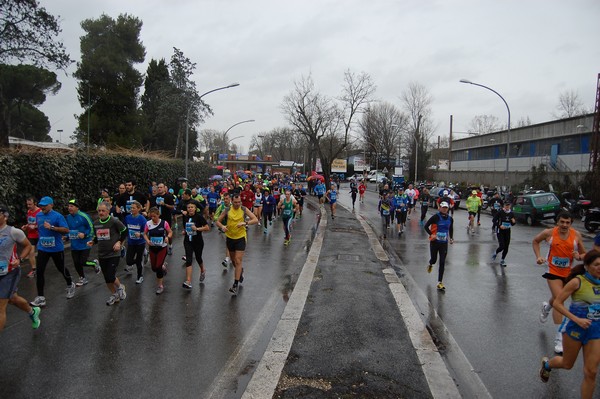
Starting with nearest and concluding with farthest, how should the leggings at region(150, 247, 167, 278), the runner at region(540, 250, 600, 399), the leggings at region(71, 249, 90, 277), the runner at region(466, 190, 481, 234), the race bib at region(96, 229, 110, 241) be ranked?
1. the runner at region(540, 250, 600, 399)
2. the race bib at region(96, 229, 110, 241)
3. the leggings at region(150, 247, 167, 278)
4. the leggings at region(71, 249, 90, 277)
5. the runner at region(466, 190, 481, 234)

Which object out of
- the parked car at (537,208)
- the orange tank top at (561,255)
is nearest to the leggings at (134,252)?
the orange tank top at (561,255)

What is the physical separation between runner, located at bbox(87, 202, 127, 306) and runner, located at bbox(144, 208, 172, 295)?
540mm

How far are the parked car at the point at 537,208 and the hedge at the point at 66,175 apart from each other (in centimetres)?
1979

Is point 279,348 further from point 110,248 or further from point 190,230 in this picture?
point 190,230

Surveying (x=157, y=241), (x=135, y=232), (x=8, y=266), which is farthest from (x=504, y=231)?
(x=8, y=266)

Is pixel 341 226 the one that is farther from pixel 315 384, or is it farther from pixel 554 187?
pixel 554 187

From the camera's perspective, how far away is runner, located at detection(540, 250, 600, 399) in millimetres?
3725

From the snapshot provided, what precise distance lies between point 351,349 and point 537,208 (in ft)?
59.4

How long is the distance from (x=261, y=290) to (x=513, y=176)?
118 feet

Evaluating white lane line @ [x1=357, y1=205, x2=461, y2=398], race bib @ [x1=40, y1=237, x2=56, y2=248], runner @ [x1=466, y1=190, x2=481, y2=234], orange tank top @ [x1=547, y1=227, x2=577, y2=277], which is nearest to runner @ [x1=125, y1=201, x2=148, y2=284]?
race bib @ [x1=40, y1=237, x2=56, y2=248]

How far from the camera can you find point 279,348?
5.15 meters

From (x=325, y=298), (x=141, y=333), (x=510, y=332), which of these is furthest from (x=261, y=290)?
(x=510, y=332)

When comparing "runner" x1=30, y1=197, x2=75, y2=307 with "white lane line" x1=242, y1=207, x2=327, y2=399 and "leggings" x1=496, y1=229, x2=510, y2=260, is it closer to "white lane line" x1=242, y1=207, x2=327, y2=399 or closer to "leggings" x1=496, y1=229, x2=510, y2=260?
"white lane line" x1=242, y1=207, x2=327, y2=399

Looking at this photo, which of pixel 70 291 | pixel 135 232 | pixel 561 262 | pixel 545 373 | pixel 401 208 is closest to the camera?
pixel 545 373
